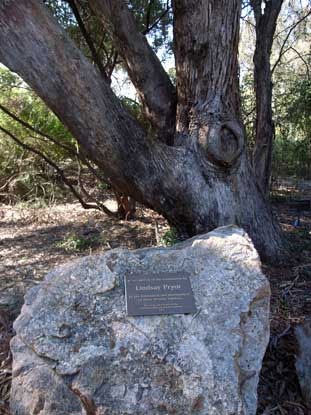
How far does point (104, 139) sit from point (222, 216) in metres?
1.24

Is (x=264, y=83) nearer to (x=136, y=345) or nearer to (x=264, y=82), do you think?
(x=264, y=82)

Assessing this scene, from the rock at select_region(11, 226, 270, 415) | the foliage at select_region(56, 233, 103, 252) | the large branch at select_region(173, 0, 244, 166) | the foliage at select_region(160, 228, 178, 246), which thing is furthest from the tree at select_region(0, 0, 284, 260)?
the rock at select_region(11, 226, 270, 415)

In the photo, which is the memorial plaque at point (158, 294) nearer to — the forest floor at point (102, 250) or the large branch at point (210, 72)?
the forest floor at point (102, 250)

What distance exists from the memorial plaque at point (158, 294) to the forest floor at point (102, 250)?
2.57 feet

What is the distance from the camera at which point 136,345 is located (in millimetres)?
1913

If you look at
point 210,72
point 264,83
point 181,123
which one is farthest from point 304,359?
point 264,83

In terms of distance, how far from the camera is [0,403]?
2.28 metres

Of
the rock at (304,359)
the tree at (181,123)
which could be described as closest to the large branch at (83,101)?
the tree at (181,123)

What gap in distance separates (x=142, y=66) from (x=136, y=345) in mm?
2705

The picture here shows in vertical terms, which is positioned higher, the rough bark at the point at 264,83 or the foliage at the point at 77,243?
the rough bark at the point at 264,83

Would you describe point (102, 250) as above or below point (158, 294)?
below

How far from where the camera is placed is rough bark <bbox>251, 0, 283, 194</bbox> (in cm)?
439

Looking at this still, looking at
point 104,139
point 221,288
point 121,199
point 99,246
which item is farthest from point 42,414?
point 121,199

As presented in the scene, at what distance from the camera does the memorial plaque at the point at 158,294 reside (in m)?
2.06
